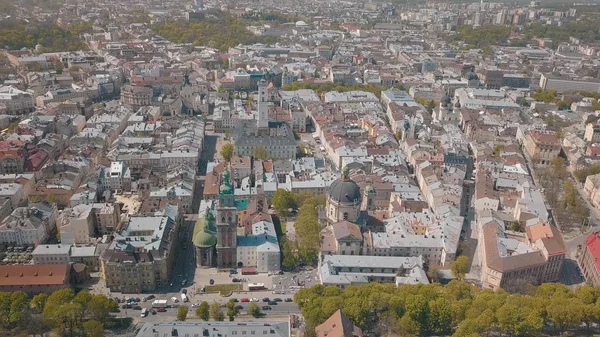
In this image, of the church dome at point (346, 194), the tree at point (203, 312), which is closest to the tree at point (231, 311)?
the tree at point (203, 312)

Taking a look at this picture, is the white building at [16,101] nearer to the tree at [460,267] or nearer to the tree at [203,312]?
the tree at [203,312]

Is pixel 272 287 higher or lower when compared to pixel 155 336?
lower

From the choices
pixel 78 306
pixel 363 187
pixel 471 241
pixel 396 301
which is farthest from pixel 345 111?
pixel 78 306

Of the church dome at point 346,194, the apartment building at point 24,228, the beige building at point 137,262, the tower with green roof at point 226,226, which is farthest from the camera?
the church dome at point 346,194

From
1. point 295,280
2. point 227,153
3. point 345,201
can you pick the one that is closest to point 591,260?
point 345,201

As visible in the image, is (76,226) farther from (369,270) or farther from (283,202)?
(369,270)

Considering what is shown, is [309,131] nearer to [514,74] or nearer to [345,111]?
[345,111]
